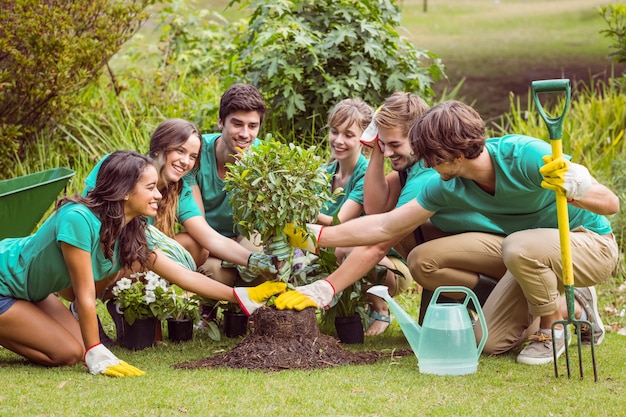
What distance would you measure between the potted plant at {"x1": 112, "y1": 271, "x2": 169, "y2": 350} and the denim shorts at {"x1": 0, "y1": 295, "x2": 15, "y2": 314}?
18.7 inches

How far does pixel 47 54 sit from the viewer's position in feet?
18.5

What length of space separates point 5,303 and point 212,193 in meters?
1.30

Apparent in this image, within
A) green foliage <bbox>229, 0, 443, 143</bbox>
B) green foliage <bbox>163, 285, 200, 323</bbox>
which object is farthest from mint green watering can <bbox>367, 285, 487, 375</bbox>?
green foliage <bbox>229, 0, 443, 143</bbox>

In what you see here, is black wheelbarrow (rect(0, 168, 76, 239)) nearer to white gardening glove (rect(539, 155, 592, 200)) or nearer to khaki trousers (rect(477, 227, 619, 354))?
khaki trousers (rect(477, 227, 619, 354))

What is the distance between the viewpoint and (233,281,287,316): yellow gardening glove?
3.67 m

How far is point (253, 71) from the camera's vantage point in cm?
606

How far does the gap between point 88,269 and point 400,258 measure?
1.67 metres

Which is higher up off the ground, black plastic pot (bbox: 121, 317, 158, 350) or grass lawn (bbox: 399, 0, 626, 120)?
grass lawn (bbox: 399, 0, 626, 120)

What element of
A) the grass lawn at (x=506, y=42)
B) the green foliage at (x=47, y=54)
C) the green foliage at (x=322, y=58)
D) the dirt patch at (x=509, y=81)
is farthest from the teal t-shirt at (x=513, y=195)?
the dirt patch at (x=509, y=81)

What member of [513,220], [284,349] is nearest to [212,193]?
[284,349]

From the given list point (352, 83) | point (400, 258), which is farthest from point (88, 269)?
point (352, 83)

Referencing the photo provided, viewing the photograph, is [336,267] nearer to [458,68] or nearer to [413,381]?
[413,381]

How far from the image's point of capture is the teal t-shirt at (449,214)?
3887 millimetres

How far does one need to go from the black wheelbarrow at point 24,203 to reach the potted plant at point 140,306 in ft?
2.36
